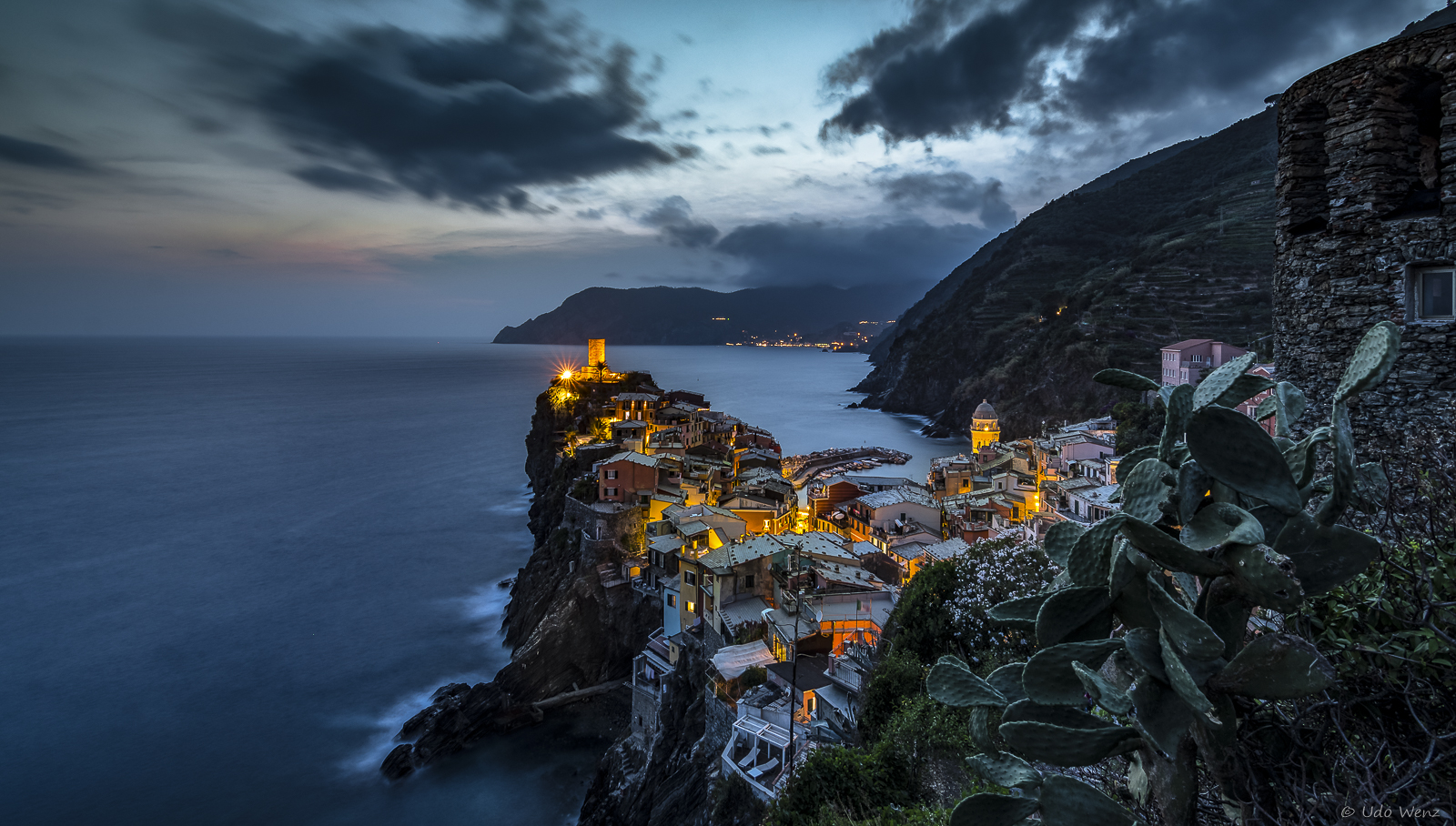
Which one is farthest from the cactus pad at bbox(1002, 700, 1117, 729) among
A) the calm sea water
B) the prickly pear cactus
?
the calm sea water

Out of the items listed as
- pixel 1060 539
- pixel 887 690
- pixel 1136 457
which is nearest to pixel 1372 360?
pixel 1136 457

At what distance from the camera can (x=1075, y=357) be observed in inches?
2087

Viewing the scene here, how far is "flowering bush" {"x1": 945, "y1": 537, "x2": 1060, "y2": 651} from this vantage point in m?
10.5

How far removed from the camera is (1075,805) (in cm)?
218

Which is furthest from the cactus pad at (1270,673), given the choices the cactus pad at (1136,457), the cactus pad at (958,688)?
the cactus pad at (1136,457)

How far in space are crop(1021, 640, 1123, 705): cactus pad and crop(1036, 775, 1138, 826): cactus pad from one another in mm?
252

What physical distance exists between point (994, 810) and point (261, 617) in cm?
3885

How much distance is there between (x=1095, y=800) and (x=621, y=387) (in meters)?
51.0

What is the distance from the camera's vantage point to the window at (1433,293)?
4004mm

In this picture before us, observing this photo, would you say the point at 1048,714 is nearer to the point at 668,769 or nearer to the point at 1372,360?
the point at 1372,360

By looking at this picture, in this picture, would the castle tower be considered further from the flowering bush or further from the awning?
the flowering bush

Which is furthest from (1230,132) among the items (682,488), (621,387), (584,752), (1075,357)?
(584,752)

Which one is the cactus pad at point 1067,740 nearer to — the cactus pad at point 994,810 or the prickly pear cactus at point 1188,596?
the prickly pear cactus at point 1188,596

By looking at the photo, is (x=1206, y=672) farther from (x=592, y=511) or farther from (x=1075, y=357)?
(x=1075, y=357)
